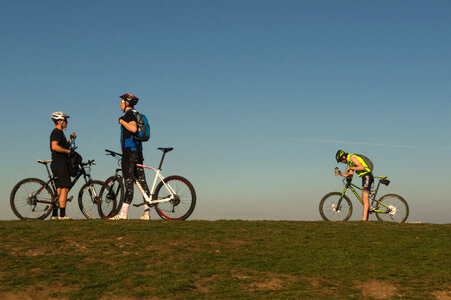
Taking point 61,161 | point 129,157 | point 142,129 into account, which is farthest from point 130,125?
point 61,161

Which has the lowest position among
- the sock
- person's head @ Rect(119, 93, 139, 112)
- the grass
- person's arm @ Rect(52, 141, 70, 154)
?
the grass

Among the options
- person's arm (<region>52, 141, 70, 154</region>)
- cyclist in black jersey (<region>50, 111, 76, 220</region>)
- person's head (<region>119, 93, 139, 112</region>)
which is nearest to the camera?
person's head (<region>119, 93, 139, 112</region>)

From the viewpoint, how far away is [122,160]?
12.8 metres

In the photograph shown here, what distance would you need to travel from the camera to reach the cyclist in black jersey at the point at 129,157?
12680 mm

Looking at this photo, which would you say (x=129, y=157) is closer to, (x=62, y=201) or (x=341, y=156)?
(x=62, y=201)

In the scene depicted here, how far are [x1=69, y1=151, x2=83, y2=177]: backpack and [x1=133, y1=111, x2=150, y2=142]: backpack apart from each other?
2.00 m

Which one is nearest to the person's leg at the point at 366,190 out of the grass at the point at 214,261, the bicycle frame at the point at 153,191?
the grass at the point at 214,261

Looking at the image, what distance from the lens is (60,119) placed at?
13219 millimetres

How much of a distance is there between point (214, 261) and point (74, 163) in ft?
18.5

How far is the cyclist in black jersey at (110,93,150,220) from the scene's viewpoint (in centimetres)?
1268

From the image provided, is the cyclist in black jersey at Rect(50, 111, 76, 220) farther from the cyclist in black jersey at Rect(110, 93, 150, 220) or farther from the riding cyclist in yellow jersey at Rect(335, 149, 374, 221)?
the riding cyclist in yellow jersey at Rect(335, 149, 374, 221)

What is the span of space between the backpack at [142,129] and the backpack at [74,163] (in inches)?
78.8

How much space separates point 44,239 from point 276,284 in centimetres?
530

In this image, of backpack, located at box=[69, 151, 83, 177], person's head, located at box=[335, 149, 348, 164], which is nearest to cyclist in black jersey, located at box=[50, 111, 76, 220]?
backpack, located at box=[69, 151, 83, 177]
